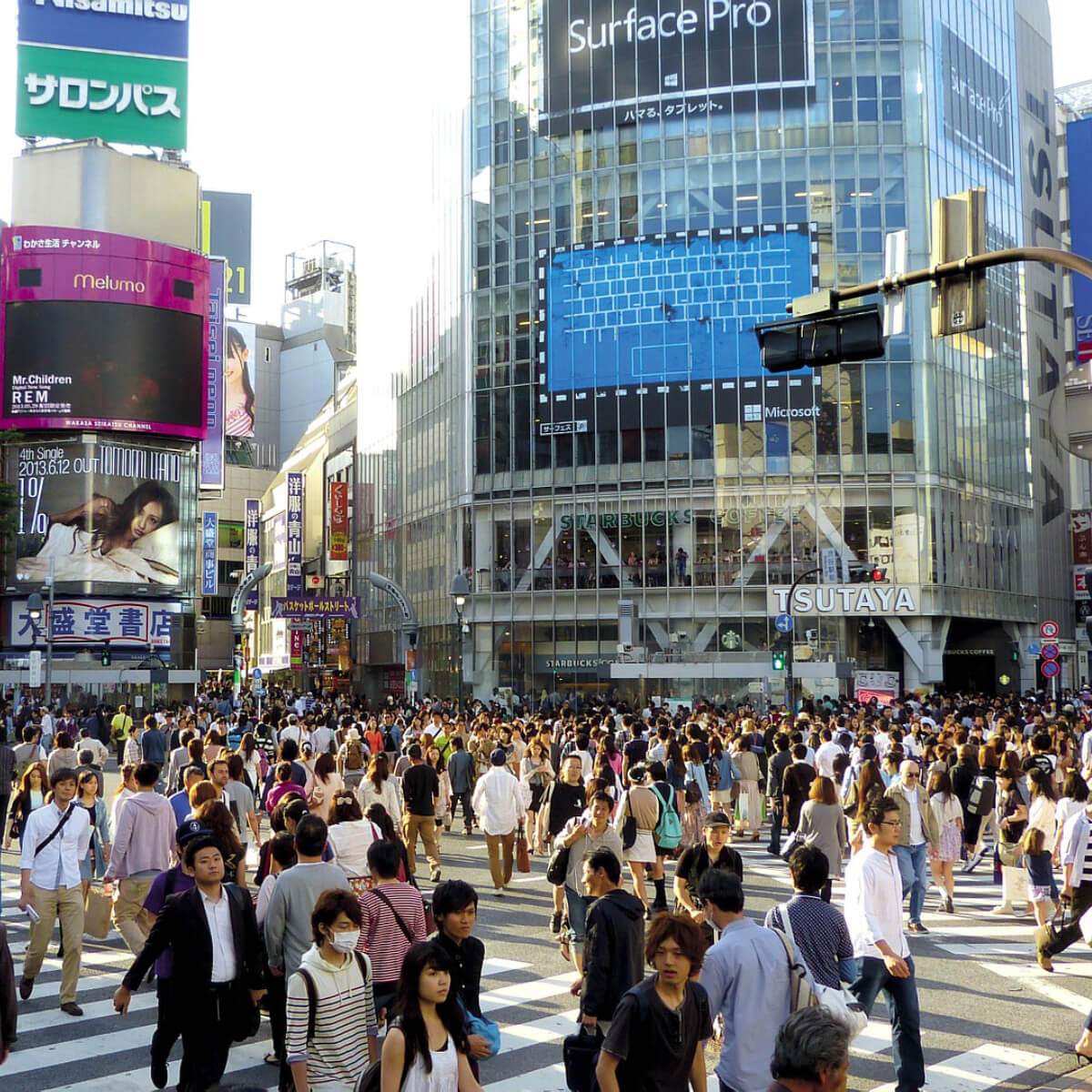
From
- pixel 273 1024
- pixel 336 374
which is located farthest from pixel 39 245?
pixel 273 1024

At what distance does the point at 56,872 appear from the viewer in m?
11.0

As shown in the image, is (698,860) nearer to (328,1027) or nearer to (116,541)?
(328,1027)

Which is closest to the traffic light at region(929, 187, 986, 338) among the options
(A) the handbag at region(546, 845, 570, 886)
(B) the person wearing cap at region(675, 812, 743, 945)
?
(B) the person wearing cap at region(675, 812, 743, 945)

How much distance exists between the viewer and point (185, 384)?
73812mm

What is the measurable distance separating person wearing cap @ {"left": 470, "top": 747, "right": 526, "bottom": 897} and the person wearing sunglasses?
14.6 ft

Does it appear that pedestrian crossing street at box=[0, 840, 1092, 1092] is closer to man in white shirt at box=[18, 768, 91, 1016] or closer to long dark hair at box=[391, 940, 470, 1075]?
man in white shirt at box=[18, 768, 91, 1016]

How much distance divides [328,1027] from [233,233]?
13888 centimetres

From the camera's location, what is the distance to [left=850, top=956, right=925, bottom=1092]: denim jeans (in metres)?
8.07

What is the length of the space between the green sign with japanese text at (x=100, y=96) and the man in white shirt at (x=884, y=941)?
258ft

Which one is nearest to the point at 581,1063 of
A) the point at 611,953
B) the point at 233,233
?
the point at 611,953

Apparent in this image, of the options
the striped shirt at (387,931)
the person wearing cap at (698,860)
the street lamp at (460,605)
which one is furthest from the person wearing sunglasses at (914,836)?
the street lamp at (460,605)

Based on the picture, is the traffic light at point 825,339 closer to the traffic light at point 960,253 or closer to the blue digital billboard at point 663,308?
the traffic light at point 960,253

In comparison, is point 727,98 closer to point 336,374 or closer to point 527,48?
point 527,48

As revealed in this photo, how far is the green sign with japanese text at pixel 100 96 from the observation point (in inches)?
3066
